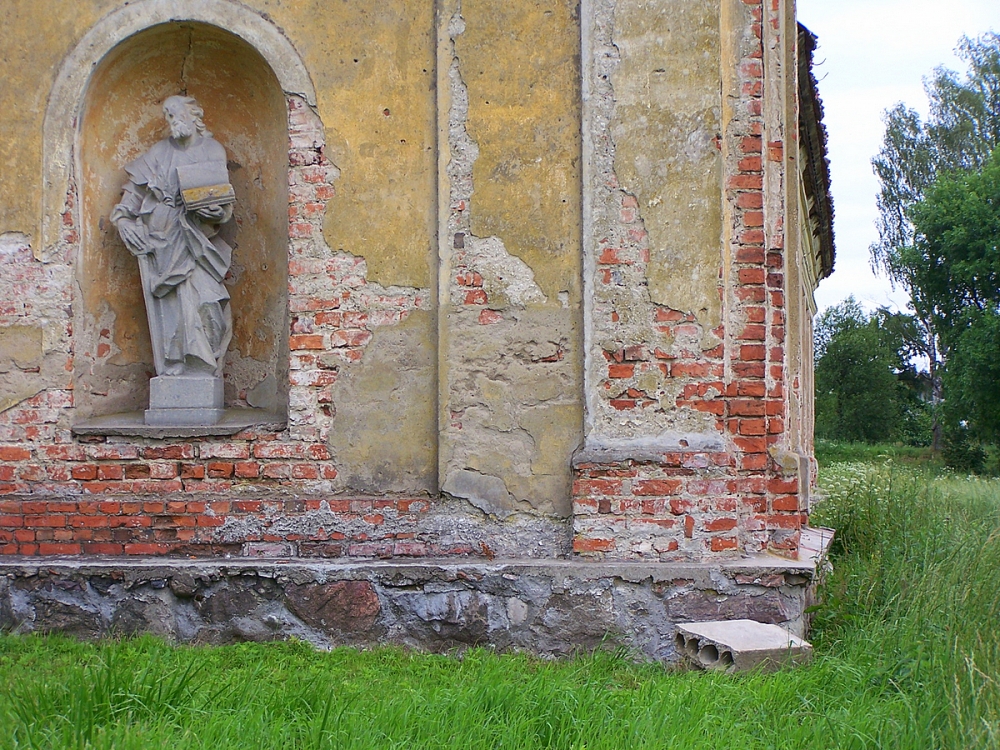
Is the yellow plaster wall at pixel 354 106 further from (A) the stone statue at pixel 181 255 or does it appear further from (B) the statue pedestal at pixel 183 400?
(B) the statue pedestal at pixel 183 400

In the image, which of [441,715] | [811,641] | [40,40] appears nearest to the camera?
[441,715]

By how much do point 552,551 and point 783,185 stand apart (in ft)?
7.50

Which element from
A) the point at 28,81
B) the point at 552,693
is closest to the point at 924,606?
the point at 552,693

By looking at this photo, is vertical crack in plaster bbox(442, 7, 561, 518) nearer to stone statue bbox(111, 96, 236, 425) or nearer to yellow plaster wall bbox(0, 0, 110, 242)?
stone statue bbox(111, 96, 236, 425)

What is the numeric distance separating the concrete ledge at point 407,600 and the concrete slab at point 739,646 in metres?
0.17

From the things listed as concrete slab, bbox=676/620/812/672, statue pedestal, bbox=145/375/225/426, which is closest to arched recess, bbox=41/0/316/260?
statue pedestal, bbox=145/375/225/426

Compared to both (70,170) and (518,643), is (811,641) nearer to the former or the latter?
(518,643)

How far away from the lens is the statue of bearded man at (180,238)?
5012mm

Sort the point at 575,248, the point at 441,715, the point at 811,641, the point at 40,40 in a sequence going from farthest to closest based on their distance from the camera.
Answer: the point at 40,40, the point at 575,248, the point at 811,641, the point at 441,715

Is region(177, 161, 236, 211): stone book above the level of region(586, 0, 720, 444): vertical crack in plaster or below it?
above

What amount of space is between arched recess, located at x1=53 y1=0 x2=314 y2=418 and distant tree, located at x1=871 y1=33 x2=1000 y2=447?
69.5ft

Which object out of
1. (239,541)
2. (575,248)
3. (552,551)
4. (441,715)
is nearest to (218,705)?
(441,715)

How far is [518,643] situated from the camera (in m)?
4.43

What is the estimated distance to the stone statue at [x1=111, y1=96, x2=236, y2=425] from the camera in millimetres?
4980
